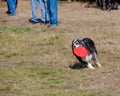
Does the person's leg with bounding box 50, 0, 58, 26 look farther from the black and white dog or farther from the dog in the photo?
the dog

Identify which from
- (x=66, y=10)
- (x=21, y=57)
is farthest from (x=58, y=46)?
(x=66, y=10)

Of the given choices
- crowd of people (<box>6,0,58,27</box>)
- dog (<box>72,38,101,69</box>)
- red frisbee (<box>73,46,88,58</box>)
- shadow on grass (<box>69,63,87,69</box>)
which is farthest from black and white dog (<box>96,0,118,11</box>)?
red frisbee (<box>73,46,88,58</box>)

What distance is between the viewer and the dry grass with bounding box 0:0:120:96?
8539 millimetres

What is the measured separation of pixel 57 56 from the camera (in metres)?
11.2

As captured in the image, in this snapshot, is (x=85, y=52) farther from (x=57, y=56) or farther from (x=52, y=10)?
(x=52, y=10)

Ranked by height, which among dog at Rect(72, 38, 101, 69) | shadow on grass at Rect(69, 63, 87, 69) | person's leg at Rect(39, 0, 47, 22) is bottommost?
person's leg at Rect(39, 0, 47, 22)

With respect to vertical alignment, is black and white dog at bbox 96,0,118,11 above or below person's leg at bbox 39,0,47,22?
below

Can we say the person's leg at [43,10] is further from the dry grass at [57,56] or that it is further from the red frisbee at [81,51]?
the red frisbee at [81,51]

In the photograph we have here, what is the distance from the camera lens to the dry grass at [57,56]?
854 cm

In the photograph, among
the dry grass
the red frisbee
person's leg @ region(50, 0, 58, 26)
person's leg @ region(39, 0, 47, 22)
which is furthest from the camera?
person's leg @ region(39, 0, 47, 22)

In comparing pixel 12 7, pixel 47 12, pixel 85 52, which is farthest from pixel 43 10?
pixel 85 52

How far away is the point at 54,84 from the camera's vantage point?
8.80 meters

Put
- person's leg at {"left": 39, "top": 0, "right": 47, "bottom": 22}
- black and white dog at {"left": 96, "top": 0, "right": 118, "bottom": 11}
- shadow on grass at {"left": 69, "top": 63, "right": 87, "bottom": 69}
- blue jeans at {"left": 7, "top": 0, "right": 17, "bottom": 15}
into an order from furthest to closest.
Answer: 1. black and white dog at {"left": 96, "top": 0, "right": 118, "bottom": 11}
2. blue jeans at {"left": 7, "top": 0, "right": 17, "bottom": 15}
3. person's leg at {"left": 39, "top": 0, "right": 47, "bottom": 22}
4. shadow on grass at {"left": 69, "top": 63, "right": 87, "bottom": 69}

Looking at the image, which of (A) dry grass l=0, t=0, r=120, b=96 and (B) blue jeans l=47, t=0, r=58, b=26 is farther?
(B) blue jeans l=47, t=0, r=58, b=26
